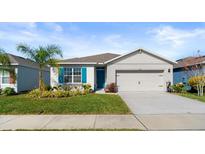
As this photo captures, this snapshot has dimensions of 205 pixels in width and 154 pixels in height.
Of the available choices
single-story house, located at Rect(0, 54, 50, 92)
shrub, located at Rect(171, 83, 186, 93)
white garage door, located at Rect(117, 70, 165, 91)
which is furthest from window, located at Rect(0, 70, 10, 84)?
shrub, located at Rect(171, 83, 186, 93)

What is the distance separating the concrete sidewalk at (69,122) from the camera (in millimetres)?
6527

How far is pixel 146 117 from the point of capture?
8078mm

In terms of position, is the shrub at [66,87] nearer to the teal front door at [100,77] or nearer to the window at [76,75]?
the window at [76,75]

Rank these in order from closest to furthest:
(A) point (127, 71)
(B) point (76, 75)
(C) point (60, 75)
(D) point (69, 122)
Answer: (D) point (69, 122), (C) point (60, 75), (B) point (76, 75), (A) point (127, 71)

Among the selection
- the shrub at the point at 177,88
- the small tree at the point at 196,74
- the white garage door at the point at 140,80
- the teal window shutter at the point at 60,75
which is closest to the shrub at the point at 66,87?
the teal window shutter at the point at 60,75

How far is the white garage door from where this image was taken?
18.6 meters

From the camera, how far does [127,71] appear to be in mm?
18641

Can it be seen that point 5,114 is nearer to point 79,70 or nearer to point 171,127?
point 171,127

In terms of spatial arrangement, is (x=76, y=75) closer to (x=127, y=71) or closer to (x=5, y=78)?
(x=127, y=71)

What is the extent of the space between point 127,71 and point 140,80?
1556mm

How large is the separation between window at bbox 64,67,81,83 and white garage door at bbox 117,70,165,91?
390 centimetres

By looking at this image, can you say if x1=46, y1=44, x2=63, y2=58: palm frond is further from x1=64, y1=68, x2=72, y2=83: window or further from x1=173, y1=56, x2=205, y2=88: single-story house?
x1=173, y1=56, x2=205, y2=88: single-story house

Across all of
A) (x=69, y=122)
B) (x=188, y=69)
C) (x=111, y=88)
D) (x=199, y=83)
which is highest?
(x=188, y=69)

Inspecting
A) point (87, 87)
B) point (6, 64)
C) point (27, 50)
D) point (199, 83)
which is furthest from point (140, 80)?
point (6, 64)
